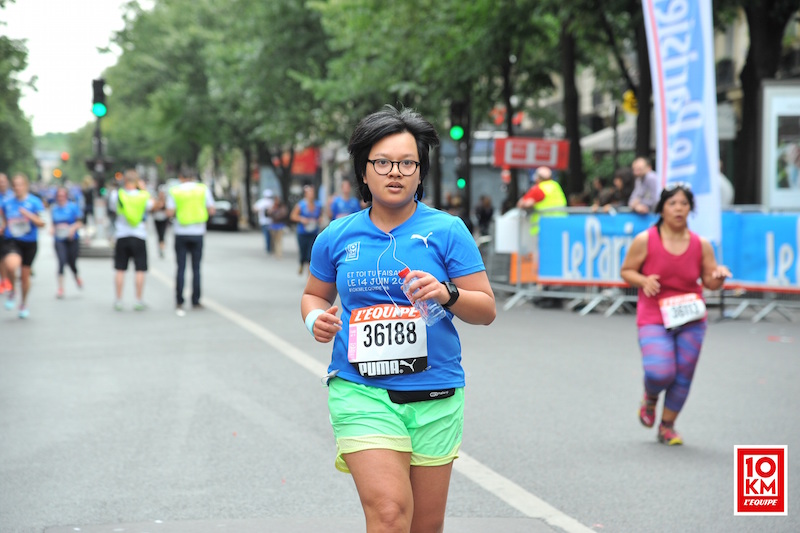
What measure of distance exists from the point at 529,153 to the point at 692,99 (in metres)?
7.02

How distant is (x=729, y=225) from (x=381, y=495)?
42.5 ft

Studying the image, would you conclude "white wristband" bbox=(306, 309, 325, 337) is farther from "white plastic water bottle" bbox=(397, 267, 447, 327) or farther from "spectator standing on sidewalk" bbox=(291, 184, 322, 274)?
"spectator standing on sidewalk" bbox=(291, 184, 322, 274)

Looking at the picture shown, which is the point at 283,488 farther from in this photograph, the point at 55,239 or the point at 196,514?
the point at 55,239

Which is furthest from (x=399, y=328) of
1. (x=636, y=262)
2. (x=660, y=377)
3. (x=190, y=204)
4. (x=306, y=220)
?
(x=306, y=220)

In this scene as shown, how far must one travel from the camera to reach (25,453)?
7133 millimetres

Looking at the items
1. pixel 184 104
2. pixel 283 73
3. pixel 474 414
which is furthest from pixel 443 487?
pixel 184 104

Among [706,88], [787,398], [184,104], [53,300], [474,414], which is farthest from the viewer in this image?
[184,104]

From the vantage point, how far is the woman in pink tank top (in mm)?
7305

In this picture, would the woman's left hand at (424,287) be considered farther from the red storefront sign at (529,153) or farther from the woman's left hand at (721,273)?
the red storefront sign at (529,153)

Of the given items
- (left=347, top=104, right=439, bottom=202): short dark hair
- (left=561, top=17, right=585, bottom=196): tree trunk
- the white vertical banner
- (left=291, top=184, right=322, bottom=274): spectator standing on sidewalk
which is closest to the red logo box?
(left=347, top=104, right=439, bottom=202): short dark hair

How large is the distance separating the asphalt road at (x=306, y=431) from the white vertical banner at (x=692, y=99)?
175cm

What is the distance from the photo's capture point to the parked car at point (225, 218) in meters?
50.8

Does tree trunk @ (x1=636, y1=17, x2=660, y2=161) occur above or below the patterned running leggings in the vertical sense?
above

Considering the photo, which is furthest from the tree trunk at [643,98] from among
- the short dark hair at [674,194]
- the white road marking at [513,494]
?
the white road marking at [513,494]
